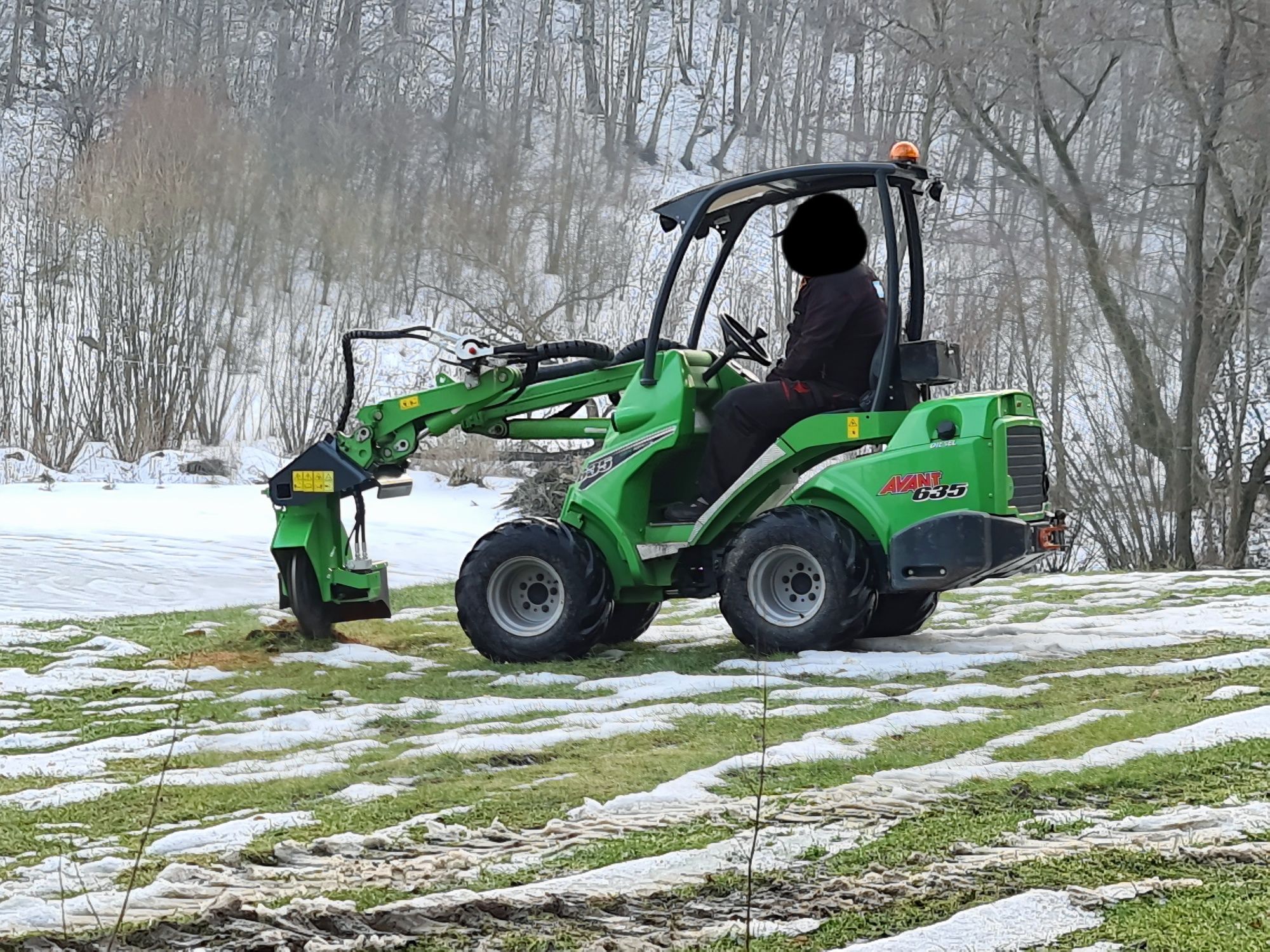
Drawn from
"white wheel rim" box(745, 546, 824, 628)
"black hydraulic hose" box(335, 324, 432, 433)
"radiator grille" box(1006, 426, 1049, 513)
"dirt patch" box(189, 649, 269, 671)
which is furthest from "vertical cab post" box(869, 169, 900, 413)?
"dirt patch" box(189, 649, 269, 671)

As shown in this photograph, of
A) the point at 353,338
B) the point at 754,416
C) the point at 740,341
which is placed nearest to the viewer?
the point at 754,416

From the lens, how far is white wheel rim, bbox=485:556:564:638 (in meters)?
8.23

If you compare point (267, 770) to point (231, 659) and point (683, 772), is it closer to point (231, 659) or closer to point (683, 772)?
point (683, 772)

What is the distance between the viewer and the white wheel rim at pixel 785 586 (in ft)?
25.6

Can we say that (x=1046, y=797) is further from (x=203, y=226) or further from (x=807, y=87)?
(x=807, y=87)

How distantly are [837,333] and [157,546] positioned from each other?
6.14 m

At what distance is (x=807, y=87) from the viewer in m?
37.3

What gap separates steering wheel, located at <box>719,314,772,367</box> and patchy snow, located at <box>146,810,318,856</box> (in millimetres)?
4092

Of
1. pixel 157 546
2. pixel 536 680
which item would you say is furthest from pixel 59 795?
pixel 157 546

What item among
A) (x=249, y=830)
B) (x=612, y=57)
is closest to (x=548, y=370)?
(x=249, y=830)

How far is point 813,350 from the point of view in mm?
7949

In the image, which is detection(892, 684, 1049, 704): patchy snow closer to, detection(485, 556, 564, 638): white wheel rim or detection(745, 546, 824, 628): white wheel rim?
detection(745, 546, 824, 628): white wheel rim

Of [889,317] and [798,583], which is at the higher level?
[889,317]

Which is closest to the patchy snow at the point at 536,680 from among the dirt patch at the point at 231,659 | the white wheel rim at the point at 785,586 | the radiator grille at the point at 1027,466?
the white wheel rim at the point at 785,586
